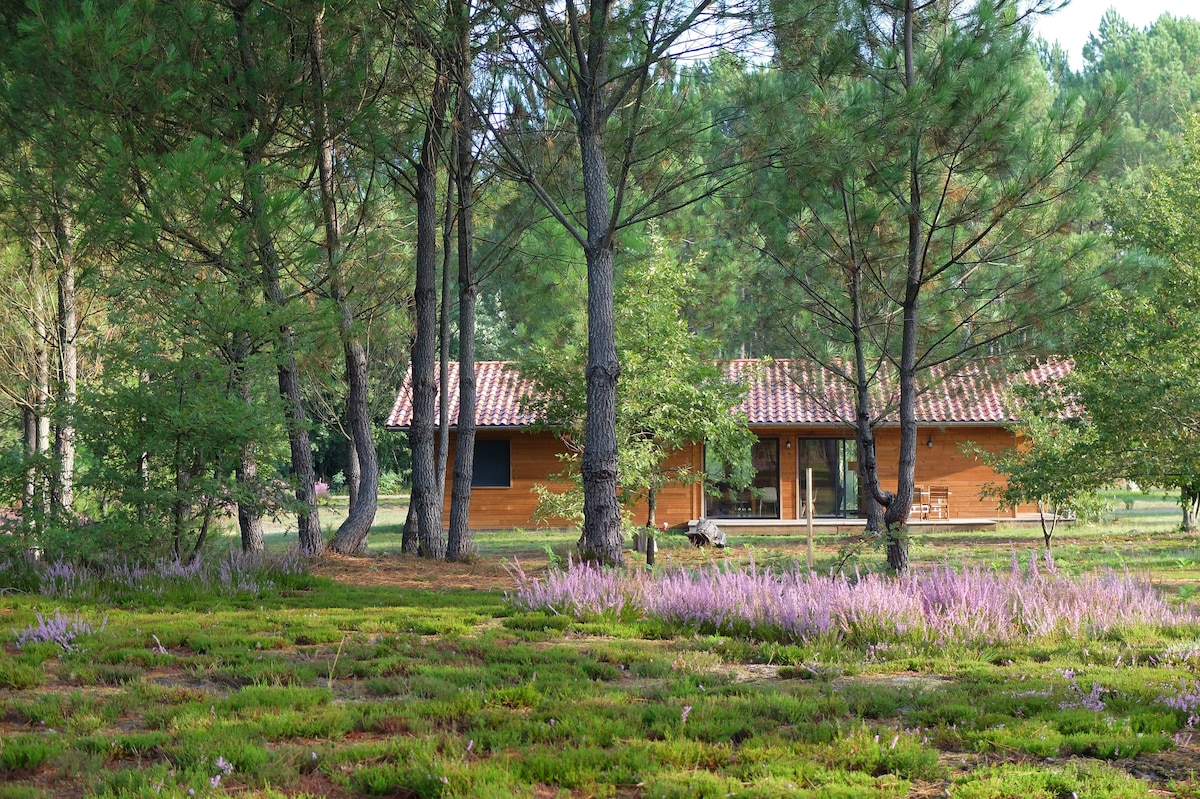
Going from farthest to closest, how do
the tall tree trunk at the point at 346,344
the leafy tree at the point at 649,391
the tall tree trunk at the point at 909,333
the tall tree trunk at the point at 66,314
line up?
the leafy tree at the point at 649,391, the tall tree trunk at the point at 66,314, the tall tree trunk at the point at 346,344, the tall tree trunk at the point at 909,333

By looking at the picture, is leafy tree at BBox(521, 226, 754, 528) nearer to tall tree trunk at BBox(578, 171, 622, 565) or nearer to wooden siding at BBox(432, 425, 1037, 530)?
tall tree trunk at BBox(578, 171, 622, 565)

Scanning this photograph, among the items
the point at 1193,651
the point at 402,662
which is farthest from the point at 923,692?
the point at 402,662

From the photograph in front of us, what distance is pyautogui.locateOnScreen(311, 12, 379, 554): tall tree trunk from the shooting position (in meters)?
11.1

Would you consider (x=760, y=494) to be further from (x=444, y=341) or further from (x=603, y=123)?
(x=603, y=123)

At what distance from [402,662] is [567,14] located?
700 cm

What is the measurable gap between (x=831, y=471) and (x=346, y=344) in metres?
13.9

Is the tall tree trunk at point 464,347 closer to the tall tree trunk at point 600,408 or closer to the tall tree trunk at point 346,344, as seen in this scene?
the tall tree trunk at point 346,344

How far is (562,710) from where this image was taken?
4.54m

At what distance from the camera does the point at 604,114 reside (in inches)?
396

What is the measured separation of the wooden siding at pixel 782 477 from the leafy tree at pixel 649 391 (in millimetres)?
5860

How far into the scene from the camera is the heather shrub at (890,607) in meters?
6.10

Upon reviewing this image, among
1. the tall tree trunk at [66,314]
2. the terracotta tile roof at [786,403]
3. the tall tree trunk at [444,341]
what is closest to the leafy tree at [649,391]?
the tall tree trunk at [444,341]

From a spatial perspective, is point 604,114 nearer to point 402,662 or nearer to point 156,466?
point 156,466

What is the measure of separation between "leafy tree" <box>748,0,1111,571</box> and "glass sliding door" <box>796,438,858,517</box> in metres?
10.8
